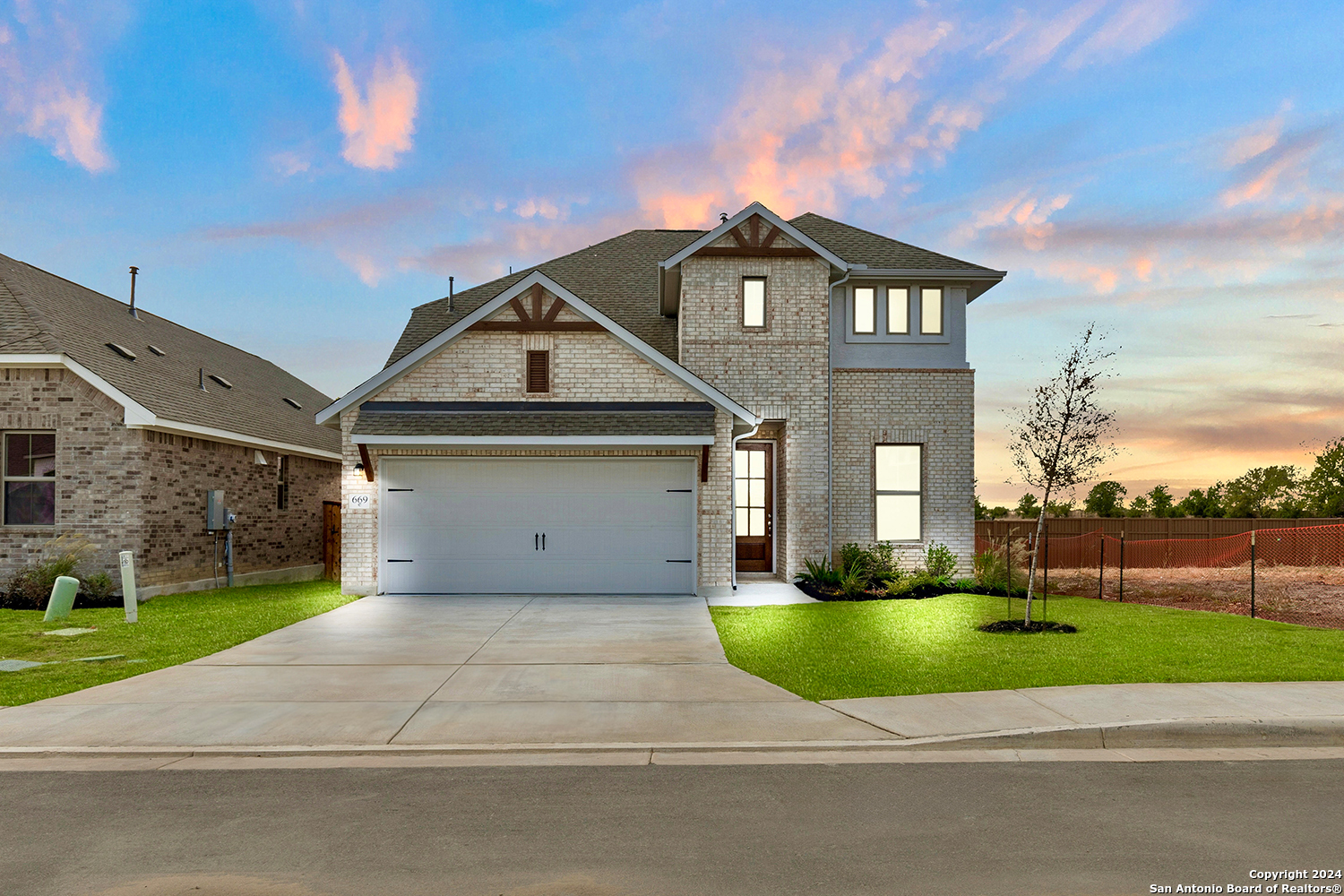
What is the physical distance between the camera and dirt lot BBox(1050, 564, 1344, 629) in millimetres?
15430

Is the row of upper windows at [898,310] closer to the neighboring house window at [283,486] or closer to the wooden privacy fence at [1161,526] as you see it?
the wooden privacy fence at [1161,526]

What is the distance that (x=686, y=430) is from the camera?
639 inches

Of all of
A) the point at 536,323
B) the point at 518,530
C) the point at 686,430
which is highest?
the point at 536,323

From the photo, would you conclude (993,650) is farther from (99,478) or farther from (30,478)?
(30,478)

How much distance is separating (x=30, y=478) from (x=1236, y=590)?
82.3ft

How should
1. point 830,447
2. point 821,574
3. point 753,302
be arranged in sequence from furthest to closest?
point 753,302 < point 830,447 < point 821,574

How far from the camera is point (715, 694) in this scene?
8734mm

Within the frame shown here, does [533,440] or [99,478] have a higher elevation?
[533,440]

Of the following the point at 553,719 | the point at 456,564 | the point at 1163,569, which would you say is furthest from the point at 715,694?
the point at 1163,569

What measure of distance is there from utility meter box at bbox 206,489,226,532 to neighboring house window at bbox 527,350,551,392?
7.72 metres

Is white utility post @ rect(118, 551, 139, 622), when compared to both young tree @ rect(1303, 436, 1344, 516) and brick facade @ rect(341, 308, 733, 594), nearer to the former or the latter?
brick facade @ rect(341, 308, 733, 594)

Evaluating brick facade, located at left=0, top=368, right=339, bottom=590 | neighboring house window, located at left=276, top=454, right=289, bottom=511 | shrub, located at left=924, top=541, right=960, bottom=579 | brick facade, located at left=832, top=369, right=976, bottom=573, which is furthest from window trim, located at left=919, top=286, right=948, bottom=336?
neighboring house window, located at left=276, top=454, right=289, bottom=511

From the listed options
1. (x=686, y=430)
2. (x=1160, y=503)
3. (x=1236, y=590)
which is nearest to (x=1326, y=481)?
(x=1160, y=503)

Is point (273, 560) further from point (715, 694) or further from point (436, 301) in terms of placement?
point (715, 694)
